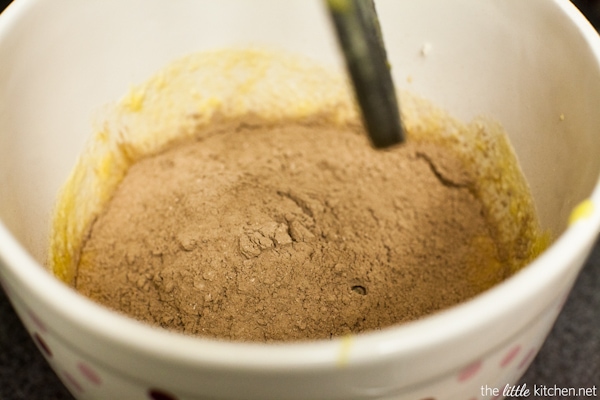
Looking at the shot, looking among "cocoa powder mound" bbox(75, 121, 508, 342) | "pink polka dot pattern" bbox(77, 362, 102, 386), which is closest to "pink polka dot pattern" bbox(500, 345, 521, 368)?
"cocoa powder mound" bbox(75, 121, 508, 342)

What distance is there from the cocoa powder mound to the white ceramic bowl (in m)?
0.09

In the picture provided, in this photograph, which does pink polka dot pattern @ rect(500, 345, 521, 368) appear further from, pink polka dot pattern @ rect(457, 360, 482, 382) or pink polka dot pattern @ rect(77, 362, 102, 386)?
pink polka dot pattern @ rect(77, 362, 102, 386)

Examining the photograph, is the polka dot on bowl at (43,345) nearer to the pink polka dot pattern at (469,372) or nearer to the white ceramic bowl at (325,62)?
the white ceramic bowl at (325,62)

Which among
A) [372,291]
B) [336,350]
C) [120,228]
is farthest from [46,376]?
[336,350]

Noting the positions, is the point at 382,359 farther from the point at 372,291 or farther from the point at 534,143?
the point at 534,143

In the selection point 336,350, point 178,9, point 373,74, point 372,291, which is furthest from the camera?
point 178,9

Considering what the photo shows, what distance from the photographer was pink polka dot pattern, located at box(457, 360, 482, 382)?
14.0 inches

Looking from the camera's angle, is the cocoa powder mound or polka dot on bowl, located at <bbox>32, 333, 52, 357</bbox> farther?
the cocoa powder mound

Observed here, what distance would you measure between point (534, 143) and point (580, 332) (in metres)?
0.29

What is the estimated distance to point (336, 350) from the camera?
299 mm

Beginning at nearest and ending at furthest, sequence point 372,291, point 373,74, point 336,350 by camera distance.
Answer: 1. point 336,350
2. point 373,74
3. point 372,291

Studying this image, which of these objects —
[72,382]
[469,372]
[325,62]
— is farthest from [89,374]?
[325,62]

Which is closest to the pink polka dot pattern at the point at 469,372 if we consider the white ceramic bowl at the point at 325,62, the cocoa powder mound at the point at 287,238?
the white ceramic bowl at the point at 325,62

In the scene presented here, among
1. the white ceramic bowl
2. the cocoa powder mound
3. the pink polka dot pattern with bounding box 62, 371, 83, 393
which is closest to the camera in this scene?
the white ceramic bowl
